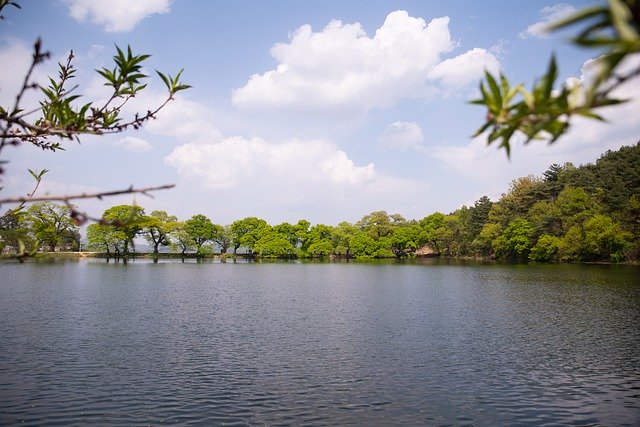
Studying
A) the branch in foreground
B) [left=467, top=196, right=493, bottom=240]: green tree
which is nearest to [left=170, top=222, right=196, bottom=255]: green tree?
[left=467, top=196, right=493, bottom=240]: green tree

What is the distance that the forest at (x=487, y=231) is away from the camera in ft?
238

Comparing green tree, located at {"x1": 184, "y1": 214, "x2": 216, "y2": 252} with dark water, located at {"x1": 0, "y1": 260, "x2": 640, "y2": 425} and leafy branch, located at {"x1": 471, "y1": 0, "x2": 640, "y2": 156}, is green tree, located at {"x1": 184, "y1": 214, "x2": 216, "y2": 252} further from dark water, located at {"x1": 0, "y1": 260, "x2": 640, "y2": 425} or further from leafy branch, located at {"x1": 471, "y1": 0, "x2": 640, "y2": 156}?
leafy branch, located at {"x1": 471, "y1": 0, "x2": 640, "y2": 156}

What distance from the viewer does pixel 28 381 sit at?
14.4 metres

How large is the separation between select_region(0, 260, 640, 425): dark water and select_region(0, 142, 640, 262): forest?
18.1m

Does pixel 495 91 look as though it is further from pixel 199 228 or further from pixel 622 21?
pixel 199 228

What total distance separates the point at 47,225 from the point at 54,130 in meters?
1.49

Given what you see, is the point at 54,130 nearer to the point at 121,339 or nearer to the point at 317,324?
the point at 121,339

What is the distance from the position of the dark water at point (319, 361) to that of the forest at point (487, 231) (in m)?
18.1

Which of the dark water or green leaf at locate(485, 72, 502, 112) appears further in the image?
the dark water

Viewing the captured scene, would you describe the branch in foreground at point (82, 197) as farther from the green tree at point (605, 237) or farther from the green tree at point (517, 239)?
the green tree at point (517, 239)

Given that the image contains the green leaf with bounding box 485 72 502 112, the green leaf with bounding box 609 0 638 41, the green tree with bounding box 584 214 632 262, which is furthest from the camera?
the green tree with bounding box 584 214 632 262

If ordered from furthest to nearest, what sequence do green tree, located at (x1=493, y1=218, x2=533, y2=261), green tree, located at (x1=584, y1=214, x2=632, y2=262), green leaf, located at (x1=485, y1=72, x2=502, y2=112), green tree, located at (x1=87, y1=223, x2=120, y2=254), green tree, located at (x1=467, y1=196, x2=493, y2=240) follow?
1. green tree, located at (x1=467, y1=196, x2=493, y2=240)
2. green tree, located at (x1=87, y1=223, x2=120, y2=254)
3. green tree, located at (x1=493, y1=218, x2=533, y2=261)
4. green tree, located at (x1=584, y1=214, x2=632, y2=262)
5. green leaf, located at (x1=485, y1=72, x2=502, y2=112)

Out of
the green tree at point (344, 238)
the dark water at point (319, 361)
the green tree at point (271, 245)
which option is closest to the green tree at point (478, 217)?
the green tree at point (344, 238)

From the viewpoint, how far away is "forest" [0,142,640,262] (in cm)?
7262
